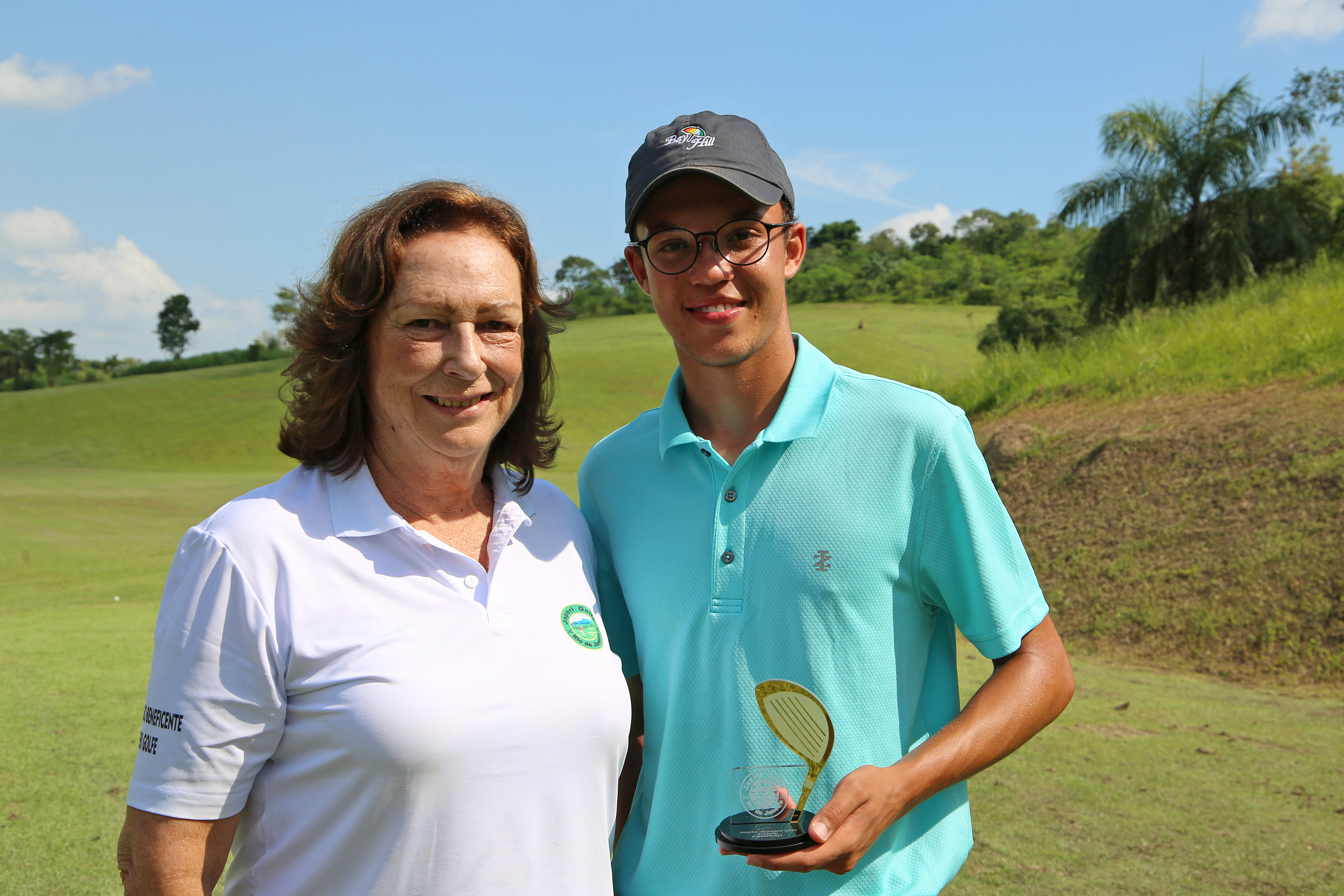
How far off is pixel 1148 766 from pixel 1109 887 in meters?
1.89

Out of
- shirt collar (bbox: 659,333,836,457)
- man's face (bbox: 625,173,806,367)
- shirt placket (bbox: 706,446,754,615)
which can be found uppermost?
man's face (bbox: 625,173,806,367)

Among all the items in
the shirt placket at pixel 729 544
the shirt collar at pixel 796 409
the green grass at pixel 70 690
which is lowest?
the green grass at pixel 70 690

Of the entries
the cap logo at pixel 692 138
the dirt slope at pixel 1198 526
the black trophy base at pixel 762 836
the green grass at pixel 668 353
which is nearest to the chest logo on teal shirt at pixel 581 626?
the black trophy base at pixel 762 836

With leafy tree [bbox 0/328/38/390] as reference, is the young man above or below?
below

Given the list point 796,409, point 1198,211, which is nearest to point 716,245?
point 796,409

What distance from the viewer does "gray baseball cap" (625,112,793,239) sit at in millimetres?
2348

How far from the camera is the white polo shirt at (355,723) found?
1.90 m

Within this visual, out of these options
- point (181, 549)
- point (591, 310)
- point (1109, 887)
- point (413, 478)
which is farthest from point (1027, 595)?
point (591, 310)

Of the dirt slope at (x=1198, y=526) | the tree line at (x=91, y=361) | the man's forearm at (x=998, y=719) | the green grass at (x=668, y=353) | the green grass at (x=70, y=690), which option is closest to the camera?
the man's forearm at (x=998, y=719)

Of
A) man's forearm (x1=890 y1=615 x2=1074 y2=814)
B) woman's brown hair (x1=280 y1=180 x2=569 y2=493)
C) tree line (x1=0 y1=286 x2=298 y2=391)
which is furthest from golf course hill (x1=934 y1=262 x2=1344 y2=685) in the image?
tree line (x1=0 y1=286 x2=298 y2=391)

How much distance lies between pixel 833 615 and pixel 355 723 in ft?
Result: 3.17

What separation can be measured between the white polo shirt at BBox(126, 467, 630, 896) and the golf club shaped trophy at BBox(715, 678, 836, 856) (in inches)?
13.9

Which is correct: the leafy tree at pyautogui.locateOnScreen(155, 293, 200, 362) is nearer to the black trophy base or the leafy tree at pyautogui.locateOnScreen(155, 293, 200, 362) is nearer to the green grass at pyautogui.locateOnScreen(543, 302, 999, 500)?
the green grass at pyautogui.locateOnScreen(543, 302, 999, 500)

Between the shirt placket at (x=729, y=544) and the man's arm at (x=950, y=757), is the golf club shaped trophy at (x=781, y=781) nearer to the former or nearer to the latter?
the man's arm at (x=950, y=757)
